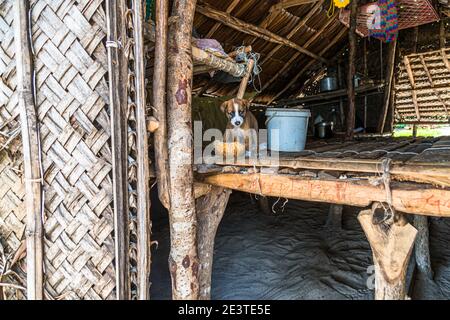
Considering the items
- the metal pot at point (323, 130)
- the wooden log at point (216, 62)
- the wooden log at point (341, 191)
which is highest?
the wooden log at point (216, 62)

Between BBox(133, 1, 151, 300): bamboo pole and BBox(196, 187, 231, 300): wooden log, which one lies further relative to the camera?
BBox(196, 187, 231, 300): wooden log

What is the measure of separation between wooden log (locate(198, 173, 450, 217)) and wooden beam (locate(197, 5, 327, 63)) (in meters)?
2.54

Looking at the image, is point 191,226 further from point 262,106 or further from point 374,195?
point 262,106

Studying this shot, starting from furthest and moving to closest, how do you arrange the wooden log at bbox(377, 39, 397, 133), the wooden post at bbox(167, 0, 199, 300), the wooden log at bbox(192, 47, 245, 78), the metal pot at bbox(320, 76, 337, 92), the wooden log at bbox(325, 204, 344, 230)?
the metal pot at bbox(320, 76, 337, 92) → the wooden log at bbox(377, 39, 397, 133) → the wooden log at bbox(325, 204, 344, 230) → the wooden log at bbox(192, 47, 245, 78) → the wooden post at bbox(167, 0, 199, 300)

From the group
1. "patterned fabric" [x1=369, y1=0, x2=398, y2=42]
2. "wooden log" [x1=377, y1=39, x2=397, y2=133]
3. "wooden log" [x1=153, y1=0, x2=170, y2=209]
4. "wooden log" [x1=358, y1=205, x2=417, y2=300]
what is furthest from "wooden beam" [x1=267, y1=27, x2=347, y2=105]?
"wooden log" [x1=358, y1=205, x2=417, y2=300]

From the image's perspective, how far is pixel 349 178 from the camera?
1.70 metres

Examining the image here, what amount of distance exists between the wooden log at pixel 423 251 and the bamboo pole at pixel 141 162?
3.40 m

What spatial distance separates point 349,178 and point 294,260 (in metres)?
2.49

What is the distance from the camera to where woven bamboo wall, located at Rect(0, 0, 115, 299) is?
1381mm

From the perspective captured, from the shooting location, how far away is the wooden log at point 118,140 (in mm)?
1363

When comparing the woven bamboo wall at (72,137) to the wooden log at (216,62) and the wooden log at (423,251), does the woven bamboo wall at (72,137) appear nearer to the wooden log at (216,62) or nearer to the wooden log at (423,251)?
the wooden log at (216,62)

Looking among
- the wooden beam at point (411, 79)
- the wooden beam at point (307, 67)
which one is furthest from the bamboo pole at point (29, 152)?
the wooden beam at point (411, 79)

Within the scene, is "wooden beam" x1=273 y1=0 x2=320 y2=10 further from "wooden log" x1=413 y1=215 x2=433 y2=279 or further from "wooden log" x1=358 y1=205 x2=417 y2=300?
"wooden log" x1=358 y1=205 x2=417 y2=300

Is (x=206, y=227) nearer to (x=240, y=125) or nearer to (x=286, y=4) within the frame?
(x=240, y=125)
